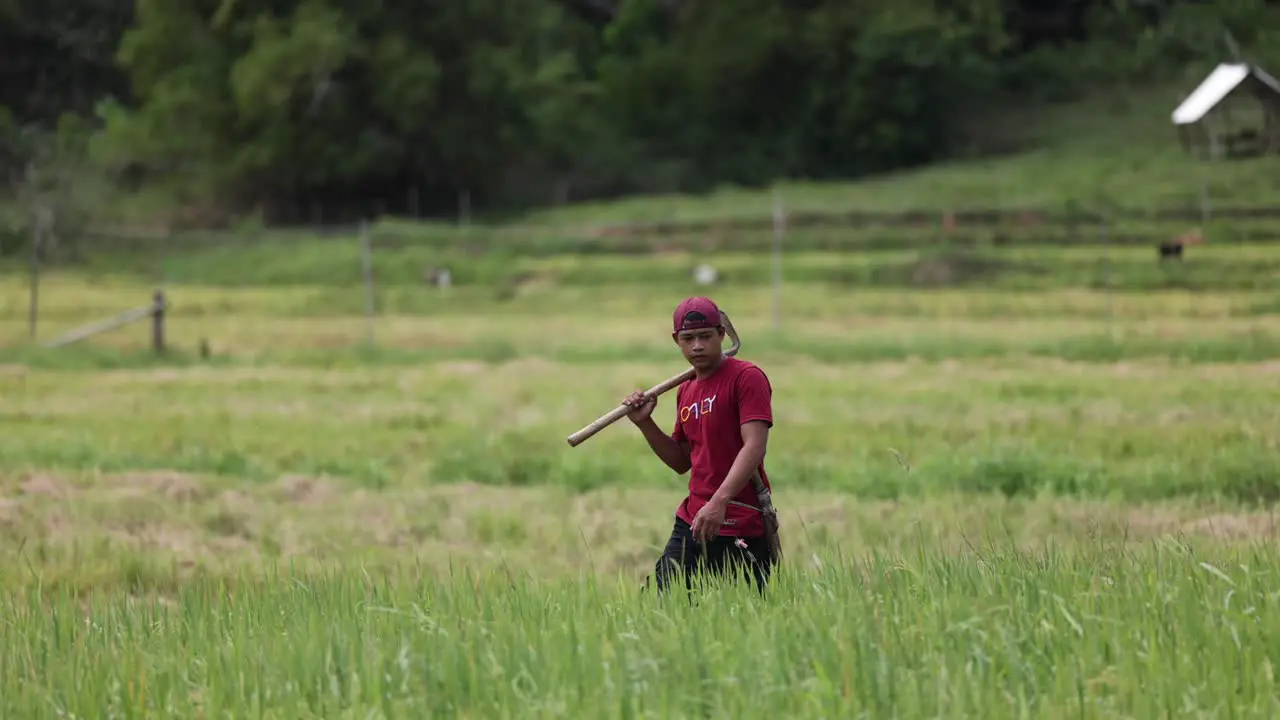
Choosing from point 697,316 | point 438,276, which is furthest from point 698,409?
point 438,276

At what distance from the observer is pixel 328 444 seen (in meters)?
13.1

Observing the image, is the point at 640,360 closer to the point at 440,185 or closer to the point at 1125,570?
the point at 1125,570

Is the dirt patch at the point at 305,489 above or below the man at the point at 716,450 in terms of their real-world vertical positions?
below

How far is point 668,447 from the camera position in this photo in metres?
5.95

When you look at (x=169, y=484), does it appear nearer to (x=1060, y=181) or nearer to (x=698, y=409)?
(x=698, y=409)

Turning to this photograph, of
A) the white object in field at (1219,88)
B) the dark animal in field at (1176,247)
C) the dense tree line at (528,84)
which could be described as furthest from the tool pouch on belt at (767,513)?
the dense tree line at (528,84)

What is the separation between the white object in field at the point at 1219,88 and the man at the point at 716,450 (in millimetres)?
39655

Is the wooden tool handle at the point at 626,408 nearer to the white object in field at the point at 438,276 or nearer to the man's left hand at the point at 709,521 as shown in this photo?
the man's left hand at the point at 709,521

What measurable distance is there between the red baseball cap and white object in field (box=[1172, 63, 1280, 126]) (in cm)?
3972

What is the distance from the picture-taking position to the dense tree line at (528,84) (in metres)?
48.1

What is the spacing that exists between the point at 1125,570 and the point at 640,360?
1504cm

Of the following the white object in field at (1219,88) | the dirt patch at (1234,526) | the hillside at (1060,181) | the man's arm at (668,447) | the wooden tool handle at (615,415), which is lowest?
the dirt patch at (1234,526)

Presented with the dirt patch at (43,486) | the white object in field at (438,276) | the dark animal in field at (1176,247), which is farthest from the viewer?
the white object in field at (438,276)

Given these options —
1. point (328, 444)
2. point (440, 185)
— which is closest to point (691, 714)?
point (328, 444)
